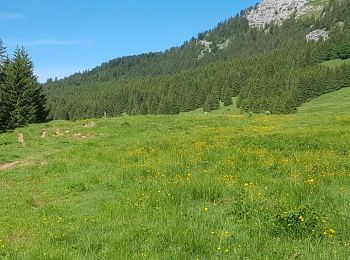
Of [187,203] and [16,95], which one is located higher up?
[16,95]


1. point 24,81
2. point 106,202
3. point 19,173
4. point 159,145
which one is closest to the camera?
point 106,202

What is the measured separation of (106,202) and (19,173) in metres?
10.4

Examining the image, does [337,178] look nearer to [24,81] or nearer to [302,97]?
[24,81]

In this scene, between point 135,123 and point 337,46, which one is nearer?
point 135,123

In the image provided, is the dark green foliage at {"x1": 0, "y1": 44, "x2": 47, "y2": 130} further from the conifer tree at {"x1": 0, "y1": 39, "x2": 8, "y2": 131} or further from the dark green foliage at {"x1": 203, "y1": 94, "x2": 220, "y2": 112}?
the dark green foliage at {"x1": 203, "y1": 94, "x2": 220, "y2": 112}

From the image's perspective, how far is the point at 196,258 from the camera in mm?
7328

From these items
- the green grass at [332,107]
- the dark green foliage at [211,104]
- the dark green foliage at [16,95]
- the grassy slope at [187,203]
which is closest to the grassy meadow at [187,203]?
the grassy slope at [187,203]

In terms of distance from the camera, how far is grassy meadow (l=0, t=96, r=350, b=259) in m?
7.95

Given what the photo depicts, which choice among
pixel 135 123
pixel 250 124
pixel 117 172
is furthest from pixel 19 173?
pixel 250 124

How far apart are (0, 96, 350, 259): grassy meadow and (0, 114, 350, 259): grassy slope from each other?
33 mm

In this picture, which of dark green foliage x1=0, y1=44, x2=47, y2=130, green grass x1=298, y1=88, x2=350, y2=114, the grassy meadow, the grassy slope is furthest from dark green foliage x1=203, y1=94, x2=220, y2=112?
the grassy slope

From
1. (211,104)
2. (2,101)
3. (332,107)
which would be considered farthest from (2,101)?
(211,104)

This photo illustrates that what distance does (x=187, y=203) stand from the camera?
1137cm

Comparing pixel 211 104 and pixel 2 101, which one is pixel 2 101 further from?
pixel 211 104
